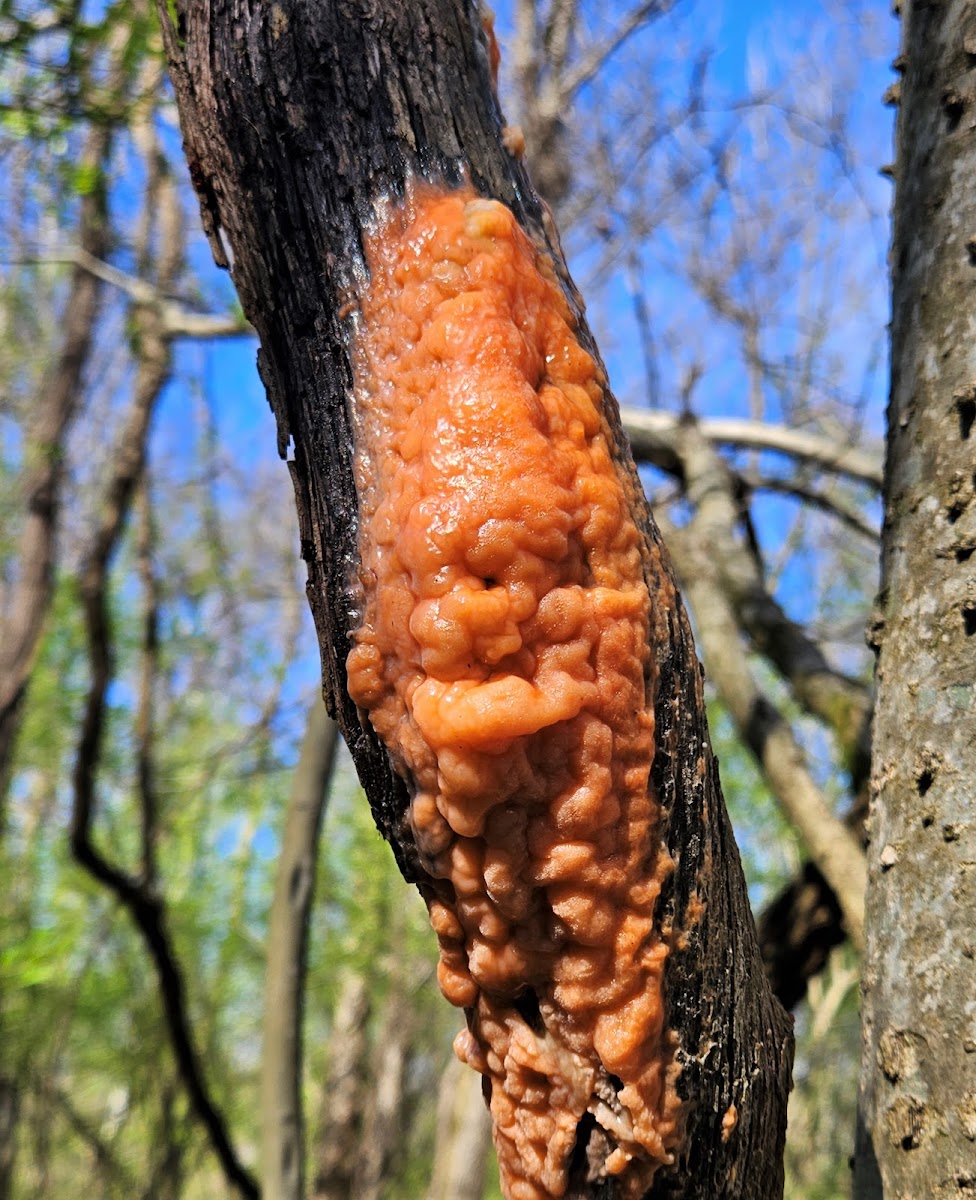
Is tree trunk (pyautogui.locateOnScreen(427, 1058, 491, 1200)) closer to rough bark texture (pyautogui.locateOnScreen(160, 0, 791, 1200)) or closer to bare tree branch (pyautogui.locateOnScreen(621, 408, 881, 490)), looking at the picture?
bare tree branch (pyautogui.locateOnScreen(621, 408, 881, 490))

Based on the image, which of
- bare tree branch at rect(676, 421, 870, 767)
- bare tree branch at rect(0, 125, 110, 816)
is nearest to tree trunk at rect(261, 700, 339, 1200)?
bare tree branch at rect(676, 421, 870, 767)

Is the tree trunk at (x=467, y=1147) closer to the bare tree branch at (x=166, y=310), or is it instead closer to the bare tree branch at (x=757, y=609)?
the bare tree branch at (x=757, y=609)

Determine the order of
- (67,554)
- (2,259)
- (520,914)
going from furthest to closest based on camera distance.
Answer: (67,554)
(2,259)
(520,914)

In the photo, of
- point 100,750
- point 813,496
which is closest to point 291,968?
point 100,750

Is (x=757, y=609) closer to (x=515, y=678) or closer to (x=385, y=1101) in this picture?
(x=515, y=678)

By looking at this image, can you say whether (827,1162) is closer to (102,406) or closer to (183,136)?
(102,406)

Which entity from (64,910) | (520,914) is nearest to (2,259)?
(520,914)

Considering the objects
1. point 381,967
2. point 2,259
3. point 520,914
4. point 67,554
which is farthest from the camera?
point 381,967
